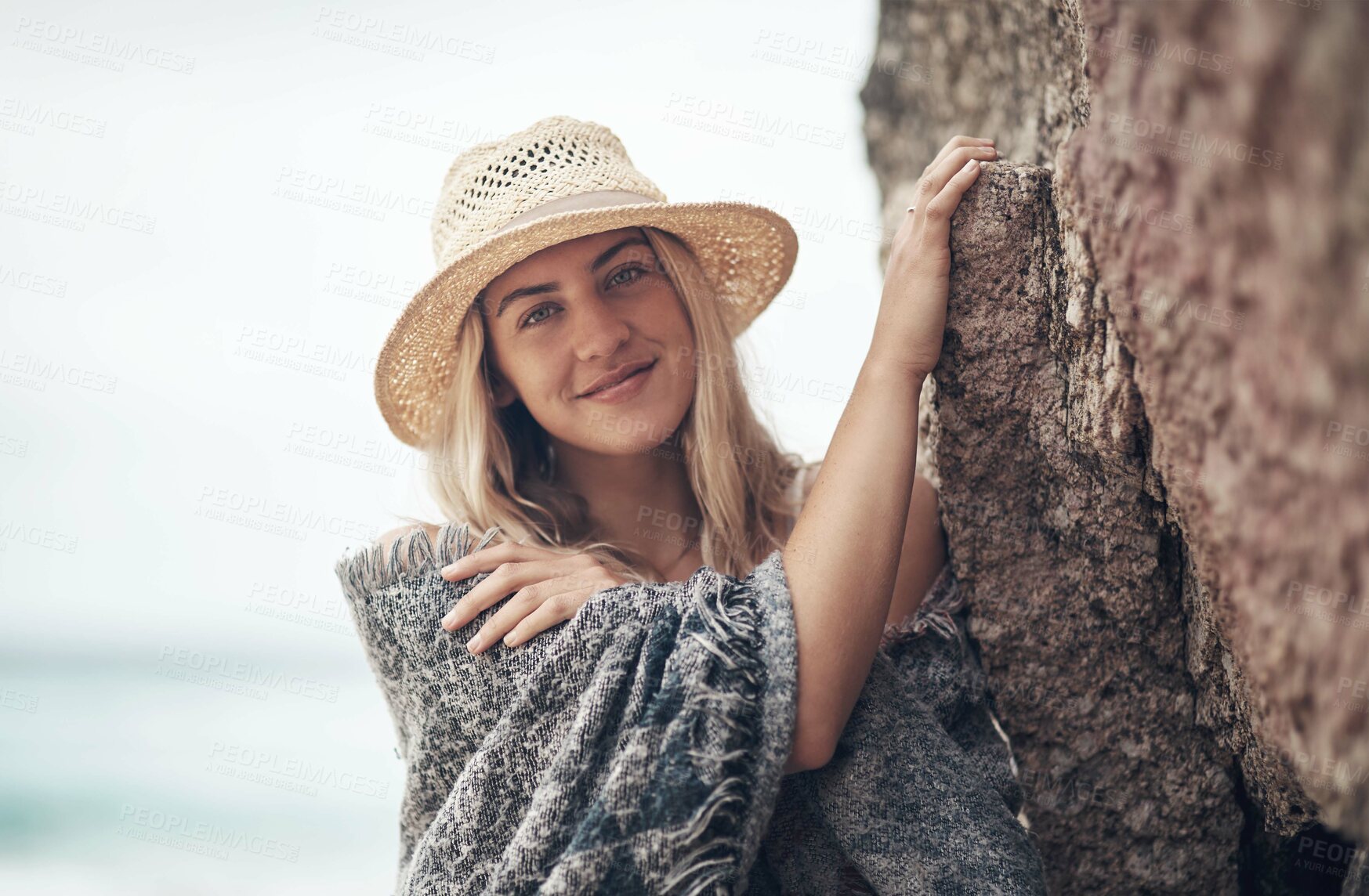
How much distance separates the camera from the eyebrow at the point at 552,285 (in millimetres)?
2176

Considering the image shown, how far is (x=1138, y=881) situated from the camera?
198 cm

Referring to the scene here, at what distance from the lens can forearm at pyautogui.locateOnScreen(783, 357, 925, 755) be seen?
5.09ft

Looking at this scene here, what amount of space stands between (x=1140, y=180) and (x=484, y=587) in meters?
1.25

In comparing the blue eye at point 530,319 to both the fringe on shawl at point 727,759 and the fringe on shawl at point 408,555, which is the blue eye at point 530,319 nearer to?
the fringe on shawl at point 408,555

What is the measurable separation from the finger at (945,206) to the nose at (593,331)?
0.78 meters

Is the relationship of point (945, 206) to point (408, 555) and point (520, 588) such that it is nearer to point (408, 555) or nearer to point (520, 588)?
point (520, 588)

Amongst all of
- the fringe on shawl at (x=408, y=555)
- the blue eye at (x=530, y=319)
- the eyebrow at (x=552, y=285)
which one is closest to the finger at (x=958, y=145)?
the eyebrow at (x=552, y=285)

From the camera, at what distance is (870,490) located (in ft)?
5.34

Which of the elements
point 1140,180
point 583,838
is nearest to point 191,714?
point 583,838

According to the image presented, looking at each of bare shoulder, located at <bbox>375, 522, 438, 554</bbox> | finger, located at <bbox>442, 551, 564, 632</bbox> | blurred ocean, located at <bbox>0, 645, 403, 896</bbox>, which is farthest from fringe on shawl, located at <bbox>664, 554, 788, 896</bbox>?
blurred ocean, located at <bbox>0, 645, 403, 896</bbox>

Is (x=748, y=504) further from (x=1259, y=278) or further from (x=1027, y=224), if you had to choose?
(x=1259, y=278)

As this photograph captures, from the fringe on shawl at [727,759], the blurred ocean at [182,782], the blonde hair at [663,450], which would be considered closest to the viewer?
the fringe on shawl at [727,759]

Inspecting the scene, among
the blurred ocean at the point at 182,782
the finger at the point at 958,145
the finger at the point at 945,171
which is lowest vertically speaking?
the blurred ocean at the point at 182,782

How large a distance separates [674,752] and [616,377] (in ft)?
3.28
